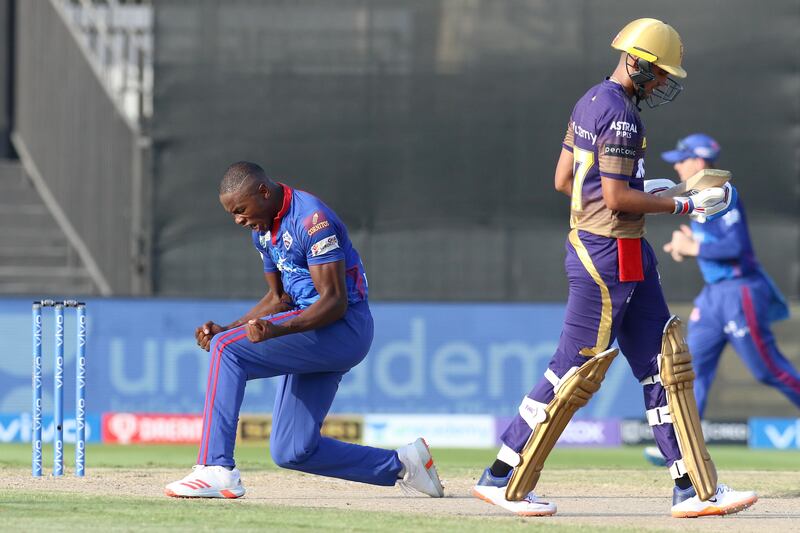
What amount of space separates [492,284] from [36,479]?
6289 millimetres

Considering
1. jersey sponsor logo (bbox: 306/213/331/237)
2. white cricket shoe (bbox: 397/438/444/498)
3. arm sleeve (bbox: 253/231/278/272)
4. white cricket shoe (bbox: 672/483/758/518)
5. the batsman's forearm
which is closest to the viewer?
the batsman's forearm

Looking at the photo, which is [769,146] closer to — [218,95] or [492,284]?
[492,284]

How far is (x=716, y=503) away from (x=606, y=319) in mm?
906

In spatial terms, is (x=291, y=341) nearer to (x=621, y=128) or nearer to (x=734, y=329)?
(x=621, y=128)

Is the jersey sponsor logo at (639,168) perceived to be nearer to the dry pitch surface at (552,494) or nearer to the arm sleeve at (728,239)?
the dry pitch surface at (552,494)

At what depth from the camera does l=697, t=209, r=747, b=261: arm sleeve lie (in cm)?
1038

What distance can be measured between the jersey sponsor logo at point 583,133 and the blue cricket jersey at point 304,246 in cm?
107

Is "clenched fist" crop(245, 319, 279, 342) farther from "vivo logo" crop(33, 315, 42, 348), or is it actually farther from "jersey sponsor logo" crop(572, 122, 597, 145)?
"vivo logo" crop(33, 315, 42, 348)

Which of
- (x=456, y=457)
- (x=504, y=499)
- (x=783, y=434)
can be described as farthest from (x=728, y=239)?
(x=504, y=499)

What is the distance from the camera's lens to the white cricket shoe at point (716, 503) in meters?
6.36

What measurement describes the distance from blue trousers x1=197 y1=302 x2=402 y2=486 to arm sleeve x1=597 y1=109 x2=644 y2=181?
1.29m

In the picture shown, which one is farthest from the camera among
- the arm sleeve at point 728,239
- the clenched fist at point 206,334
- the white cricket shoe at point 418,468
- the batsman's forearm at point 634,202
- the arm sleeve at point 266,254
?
the arm sleeve at point 728,239

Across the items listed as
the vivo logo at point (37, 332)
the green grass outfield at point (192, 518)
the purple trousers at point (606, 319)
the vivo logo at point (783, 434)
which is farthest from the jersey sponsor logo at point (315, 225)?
the vivo logo at point (783, 434)

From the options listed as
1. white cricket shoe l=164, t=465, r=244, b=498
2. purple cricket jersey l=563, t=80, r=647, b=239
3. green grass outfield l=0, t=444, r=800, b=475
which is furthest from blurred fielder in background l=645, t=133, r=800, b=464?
white cricket shoe l=164, t=465, r=244, b=498
